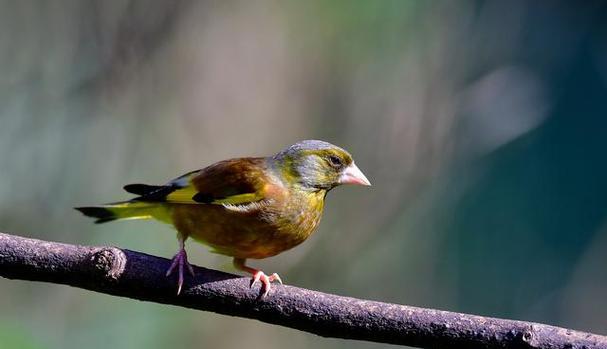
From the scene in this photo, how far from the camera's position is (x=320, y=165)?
3.68m

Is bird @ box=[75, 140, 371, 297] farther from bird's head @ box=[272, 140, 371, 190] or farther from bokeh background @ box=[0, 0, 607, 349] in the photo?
bokeh background @ box=[0, 0, 607, 349]

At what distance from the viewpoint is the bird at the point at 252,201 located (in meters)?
3.27

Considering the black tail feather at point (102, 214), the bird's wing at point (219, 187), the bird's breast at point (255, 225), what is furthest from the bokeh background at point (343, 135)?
the bird's breast at point (255, 225)

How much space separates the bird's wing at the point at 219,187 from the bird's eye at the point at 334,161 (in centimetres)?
28

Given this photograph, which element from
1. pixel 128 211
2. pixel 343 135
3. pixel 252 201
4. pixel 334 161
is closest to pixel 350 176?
pixel 334 161

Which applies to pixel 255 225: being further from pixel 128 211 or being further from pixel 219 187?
pixel 128 211

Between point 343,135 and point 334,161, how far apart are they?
2005mm

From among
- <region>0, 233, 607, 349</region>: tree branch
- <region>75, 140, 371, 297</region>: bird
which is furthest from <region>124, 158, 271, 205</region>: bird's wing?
<region>0, 233, 607, 349</region>: tree branch

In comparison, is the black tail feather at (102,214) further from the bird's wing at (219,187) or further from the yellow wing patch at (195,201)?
the yellow wing patch at (195,201)

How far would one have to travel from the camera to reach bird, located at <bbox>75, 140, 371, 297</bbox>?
3.27 m

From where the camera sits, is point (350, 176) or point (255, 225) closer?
point (255, 225)

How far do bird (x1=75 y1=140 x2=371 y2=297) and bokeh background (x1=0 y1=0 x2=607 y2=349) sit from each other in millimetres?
1816

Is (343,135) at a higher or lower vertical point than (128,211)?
lower

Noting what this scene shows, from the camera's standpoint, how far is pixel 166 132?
5703mm
